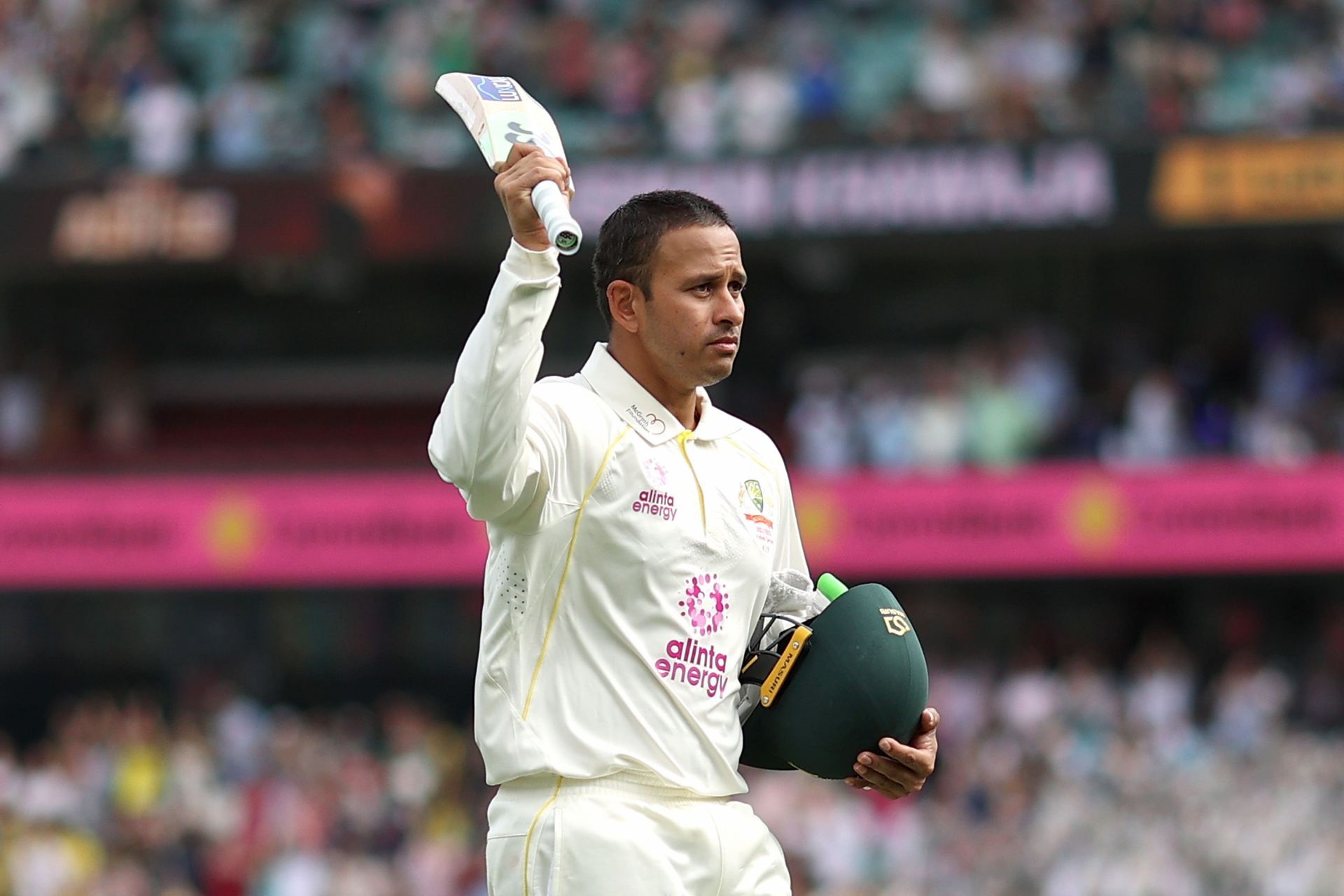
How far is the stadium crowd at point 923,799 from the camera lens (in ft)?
38.8

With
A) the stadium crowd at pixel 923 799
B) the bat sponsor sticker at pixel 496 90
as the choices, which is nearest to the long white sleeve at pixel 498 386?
the bat sponsor sticker at pixel 496 90

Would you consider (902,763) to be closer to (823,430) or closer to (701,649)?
(701,649)

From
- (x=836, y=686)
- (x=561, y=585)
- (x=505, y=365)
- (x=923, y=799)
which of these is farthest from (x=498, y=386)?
(x=923, y=799)

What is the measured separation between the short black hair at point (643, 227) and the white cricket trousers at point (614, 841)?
912 mm

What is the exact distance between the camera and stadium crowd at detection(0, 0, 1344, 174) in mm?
16281

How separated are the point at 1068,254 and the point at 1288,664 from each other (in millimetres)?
4048

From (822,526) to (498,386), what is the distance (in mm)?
12379

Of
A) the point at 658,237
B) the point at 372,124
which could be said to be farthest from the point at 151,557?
the point at 658,237

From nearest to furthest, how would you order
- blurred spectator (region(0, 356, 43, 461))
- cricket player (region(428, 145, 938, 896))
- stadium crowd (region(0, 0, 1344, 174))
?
cricket player (region(428, 145, 938, 896))
stadium crowd (region(0, 0, 1344, 174))
blurred spectator (region(0, 356, 43, 461))

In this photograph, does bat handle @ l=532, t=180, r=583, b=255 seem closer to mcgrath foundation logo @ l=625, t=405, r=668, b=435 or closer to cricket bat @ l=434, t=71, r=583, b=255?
cricket bat @ l=434, t=71, r=583, b=255

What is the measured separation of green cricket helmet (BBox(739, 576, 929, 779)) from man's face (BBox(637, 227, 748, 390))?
588 mm

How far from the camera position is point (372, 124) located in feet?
58.5

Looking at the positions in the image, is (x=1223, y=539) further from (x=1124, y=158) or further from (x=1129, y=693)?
(x=1124, y=158)

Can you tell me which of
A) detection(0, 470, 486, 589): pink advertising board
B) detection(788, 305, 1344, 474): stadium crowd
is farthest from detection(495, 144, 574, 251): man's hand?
detection(0, 470, 486, 589): pink advertising board
